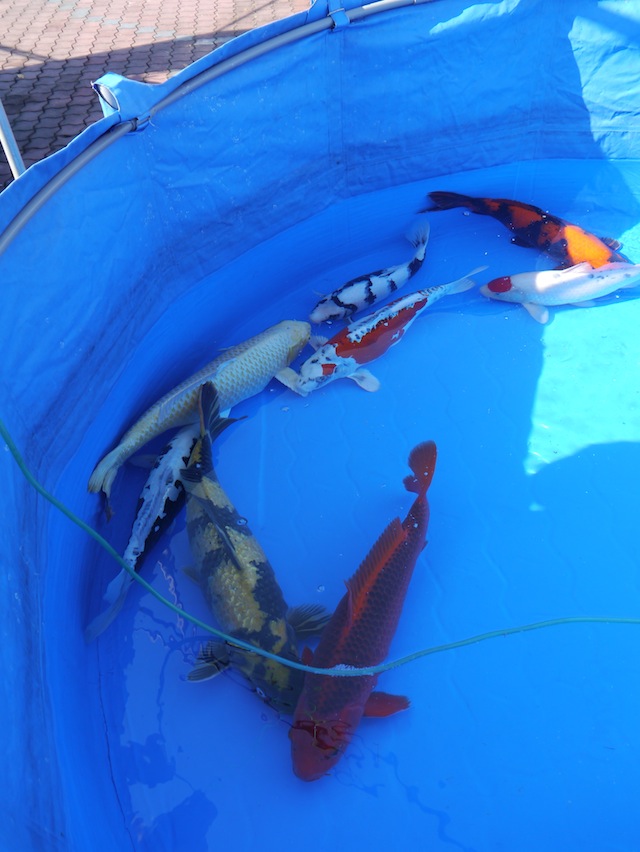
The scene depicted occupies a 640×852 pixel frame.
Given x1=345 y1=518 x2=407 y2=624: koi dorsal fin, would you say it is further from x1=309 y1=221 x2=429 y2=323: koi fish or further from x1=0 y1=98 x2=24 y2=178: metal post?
x1=0 y1=98 x2=24 y2=178: metal post

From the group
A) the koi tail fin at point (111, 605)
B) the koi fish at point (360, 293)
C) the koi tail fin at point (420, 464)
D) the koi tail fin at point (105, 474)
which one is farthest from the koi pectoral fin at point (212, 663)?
the koi fish at point (360, 293)

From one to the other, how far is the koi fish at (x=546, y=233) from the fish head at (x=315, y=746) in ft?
10.1

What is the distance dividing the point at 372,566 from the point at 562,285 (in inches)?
87.1

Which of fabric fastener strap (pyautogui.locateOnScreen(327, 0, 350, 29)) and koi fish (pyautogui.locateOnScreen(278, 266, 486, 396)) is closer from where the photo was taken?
koi fish (pyautogui.locateOnScreen(278, 266, 486, 396))

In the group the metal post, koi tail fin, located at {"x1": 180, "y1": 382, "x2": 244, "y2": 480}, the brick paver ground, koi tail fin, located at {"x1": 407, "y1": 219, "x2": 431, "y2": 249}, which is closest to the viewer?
koi tail fin, located at {"x1": 180, "y1": 382, "x2": 244, "y2": 480}

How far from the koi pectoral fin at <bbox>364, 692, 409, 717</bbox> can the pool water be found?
0.29ft

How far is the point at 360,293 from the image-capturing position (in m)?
3.94

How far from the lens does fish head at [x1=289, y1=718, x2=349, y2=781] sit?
2377 millimetres

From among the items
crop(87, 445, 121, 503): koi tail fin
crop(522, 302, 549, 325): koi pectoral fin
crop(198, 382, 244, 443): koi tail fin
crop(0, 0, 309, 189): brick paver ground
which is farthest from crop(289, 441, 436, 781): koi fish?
crop(0, 0, 309, 189): brick paver ground

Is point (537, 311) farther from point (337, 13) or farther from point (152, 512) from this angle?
point (152, 512)

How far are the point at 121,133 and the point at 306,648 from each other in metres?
2.44

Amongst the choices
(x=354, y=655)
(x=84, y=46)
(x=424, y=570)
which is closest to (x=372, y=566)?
(x=354, y=655)

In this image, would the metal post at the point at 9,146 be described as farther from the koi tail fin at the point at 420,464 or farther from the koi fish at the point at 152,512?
the koi tail fin at the point at 420,464

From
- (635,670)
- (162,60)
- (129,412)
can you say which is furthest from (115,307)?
(162,60)
